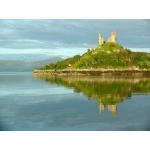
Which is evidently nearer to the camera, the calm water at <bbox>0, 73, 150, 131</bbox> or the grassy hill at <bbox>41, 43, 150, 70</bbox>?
the calm water at <bbox>0, 73, 150, 131</bbox>

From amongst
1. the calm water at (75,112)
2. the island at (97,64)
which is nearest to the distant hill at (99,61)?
the island at (97,64)

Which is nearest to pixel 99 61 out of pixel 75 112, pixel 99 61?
pixel 99 61

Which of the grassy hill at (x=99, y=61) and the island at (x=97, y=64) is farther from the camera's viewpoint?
the grassy hill at (x=99, y=61)

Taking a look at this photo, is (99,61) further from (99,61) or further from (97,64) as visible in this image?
(97,64)

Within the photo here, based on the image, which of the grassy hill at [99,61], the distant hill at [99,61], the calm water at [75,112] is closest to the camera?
the calm water at [75,112]

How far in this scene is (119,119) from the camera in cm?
701

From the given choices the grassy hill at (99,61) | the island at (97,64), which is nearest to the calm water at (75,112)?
the island at (97,64)

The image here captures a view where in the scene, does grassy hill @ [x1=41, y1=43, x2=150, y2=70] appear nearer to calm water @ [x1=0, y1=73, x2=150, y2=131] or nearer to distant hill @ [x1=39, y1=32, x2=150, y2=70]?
distant hill @ [x1=39, y1=32, x2=150, y2=70]

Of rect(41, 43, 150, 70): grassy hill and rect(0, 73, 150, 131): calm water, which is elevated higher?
rect(41, 43, 150, 70): grassy hill

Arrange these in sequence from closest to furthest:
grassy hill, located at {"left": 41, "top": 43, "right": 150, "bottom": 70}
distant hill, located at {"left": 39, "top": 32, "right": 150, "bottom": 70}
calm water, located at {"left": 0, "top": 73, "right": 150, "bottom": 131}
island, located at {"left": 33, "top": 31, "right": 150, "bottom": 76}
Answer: calm water, located at {"left": 0, "top": 73, "right": 150, "bottom": 131} → island, located at {"left": 33, "top": 31, "right": 150, "bottom": 76} → distant hill, located at {"left": 39, "top": 32, "right": 150, "bottom": 70} → grassy hill, located at {"left": 41, "top": 43, "right": 150, "bottom": 70}

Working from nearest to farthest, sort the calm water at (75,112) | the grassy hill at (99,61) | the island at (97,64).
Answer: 1. the calm water at (75,112)
2. the island at (97,64)
3. the grassy hill at (99,61)

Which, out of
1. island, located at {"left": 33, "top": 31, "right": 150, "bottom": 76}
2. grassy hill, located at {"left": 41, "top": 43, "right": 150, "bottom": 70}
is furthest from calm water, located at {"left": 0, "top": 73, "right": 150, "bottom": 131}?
grassy hill, located at {"left": 41, "top": 43, "right": 150, "bottom": 70}

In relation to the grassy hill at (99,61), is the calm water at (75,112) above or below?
below

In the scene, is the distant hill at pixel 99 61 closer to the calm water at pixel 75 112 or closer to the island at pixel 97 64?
the island at pixel 97 64
